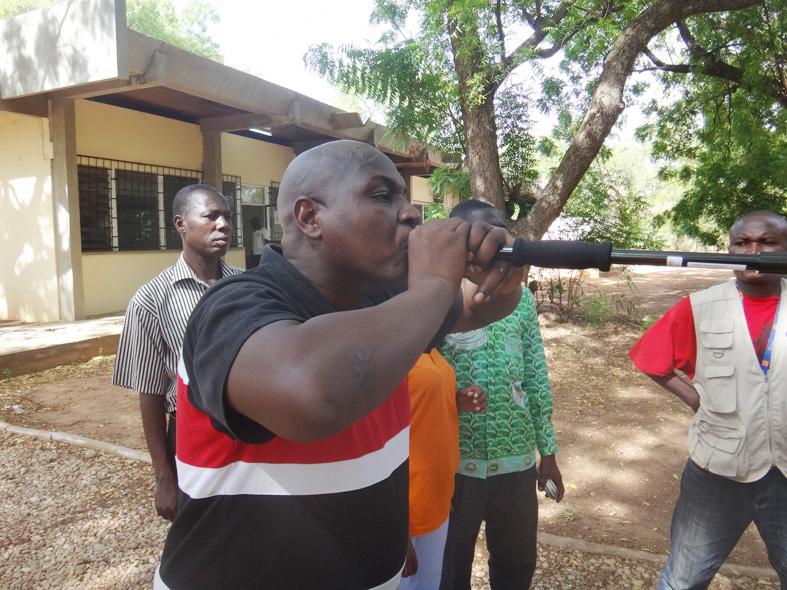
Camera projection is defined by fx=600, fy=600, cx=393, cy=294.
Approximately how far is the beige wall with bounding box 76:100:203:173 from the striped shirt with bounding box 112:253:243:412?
8.48 meters

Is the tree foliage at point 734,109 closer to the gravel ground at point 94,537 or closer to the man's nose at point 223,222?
the gravel ground at point 94,537

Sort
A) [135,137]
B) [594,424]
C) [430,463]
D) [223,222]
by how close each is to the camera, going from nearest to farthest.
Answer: [430,463] → [223,222] → [594,424] → [135,137]

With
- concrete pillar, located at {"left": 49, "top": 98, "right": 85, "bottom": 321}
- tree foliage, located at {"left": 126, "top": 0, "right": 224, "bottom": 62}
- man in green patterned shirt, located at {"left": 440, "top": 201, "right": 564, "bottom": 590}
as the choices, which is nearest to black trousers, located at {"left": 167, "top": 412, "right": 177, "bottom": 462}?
man in green patterned shirt, located at {"left": 440, "top": 201, "right": 564, "bottom": 590}

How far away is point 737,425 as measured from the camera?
2475 millimetres

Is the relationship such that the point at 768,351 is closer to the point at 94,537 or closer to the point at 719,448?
the point at 719,448

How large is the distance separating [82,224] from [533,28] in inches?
308

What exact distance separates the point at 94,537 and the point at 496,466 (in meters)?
2.61

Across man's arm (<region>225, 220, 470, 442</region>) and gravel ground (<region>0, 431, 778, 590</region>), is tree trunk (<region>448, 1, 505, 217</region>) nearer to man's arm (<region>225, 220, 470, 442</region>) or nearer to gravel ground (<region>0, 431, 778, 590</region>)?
gravel ground (<region>0, 431, 778, 590</region>)

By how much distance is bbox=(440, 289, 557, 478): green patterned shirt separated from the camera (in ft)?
8.45

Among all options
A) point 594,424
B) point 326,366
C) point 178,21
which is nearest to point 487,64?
point 594,424

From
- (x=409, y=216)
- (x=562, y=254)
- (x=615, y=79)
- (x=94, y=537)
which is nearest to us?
(x=562, y=254)

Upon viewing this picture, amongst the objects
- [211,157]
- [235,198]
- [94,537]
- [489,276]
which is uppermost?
[211,157]

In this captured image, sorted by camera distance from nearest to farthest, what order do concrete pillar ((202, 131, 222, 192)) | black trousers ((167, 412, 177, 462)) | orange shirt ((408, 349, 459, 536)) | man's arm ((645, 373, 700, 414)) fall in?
1. orange shirt ((408, 349, 459, 536))
2. black trousers ((167, 412, 177, 462))
3. man's arm ((645, 373, 700, 414))
4. concrete pillar ((202, 131, 222, 192))

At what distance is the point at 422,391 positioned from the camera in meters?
2.29
